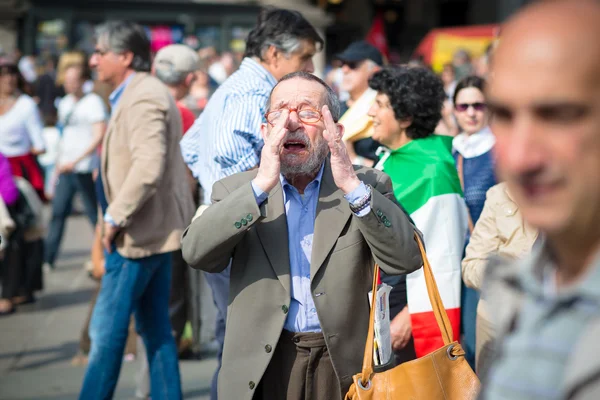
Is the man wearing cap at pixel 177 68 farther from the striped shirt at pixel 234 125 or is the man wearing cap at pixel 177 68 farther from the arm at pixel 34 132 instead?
the arm at pixel 34 132

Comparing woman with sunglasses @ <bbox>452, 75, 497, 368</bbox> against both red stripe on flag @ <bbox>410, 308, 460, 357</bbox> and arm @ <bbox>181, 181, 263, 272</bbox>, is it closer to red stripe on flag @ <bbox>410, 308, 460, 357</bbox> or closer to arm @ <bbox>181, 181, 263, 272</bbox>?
red stripe on flag @ <bbox>410, 308, 460, 357</bbox>

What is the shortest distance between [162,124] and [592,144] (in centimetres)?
380

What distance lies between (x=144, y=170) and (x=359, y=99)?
2013 mm

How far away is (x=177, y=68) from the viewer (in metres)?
6.45

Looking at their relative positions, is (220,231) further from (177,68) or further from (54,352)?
(54,352)

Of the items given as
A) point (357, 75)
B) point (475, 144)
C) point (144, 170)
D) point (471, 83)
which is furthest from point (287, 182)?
point (357, 75)

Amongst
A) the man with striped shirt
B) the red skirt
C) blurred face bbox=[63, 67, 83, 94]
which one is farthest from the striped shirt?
blurred face bbox=[63, 67, 83, 94]

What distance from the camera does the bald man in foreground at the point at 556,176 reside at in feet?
4.10

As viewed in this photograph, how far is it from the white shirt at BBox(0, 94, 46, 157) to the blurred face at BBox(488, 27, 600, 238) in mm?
8319

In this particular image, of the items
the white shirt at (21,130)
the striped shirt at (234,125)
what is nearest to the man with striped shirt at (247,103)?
the striped shirt at (234,125)

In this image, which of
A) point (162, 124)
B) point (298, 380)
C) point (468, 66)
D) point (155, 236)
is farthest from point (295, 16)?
point (468, 66)

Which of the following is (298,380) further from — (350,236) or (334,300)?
(350,236)

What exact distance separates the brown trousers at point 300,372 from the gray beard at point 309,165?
0.58 m

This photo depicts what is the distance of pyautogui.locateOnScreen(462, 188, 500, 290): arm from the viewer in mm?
3973
